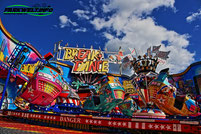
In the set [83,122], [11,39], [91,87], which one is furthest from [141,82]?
[91,87]

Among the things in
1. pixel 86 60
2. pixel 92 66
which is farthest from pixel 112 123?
pixel 86 60

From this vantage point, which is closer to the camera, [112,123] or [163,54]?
[112,123]

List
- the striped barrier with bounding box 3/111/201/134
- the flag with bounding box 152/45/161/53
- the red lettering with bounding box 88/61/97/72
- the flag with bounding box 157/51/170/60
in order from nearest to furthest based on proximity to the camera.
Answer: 1. the striped barrier with bounding box 3/111/201/134
2. the flag with bounding box 157/51/170/60
3. the flag with bounding box 152/45/161/53
4. the red lettering with bounding box 88/61/97/72

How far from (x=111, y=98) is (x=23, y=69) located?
19.3m

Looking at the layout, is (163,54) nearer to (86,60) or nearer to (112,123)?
(112,123)

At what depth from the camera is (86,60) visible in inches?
1447

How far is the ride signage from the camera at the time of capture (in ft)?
116

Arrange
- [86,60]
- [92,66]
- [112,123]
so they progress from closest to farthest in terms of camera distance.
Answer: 1. [112,123]
2. [92,66]
3. [86,60]

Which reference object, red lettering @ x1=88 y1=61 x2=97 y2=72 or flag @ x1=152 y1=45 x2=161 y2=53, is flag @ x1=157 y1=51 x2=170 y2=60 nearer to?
flag @ x1=152 y1=45 x2=161 y2=53

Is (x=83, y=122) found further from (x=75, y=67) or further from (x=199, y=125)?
(x=75, y=67)

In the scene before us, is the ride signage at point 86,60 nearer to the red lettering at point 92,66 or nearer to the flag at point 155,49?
the red lettering at point 92,66

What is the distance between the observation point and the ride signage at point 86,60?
35469mm

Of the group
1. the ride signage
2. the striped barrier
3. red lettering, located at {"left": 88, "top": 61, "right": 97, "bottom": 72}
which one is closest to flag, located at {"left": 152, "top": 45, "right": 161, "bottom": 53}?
the striped barrier

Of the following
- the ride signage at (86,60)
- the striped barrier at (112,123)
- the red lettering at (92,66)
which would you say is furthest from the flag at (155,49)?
the red lettering at (92,66)
